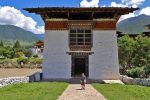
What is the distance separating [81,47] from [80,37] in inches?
41.1

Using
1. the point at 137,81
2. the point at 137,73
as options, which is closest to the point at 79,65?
the point at 137,73

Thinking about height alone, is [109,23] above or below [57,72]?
above

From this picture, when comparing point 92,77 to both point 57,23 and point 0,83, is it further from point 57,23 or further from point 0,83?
point 0,83

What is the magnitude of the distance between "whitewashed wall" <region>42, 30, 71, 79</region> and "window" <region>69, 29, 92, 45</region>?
26.3 inches

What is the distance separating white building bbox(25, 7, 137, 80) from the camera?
33594mm

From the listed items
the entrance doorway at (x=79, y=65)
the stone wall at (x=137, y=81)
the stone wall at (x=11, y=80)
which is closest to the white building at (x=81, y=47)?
the entrance doorway at (x=79, y=65)

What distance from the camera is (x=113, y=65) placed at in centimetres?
3372

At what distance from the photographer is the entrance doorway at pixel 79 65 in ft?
111

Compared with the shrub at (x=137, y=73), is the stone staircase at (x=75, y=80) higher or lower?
lower

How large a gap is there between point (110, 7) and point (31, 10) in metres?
7.66

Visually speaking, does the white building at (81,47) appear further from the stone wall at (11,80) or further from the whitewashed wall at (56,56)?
the stone wall at (11,80)

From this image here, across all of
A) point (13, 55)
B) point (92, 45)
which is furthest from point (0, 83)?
point (13, 55)

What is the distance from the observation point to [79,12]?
3275cm

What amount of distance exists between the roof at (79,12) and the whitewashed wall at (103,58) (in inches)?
70.7
